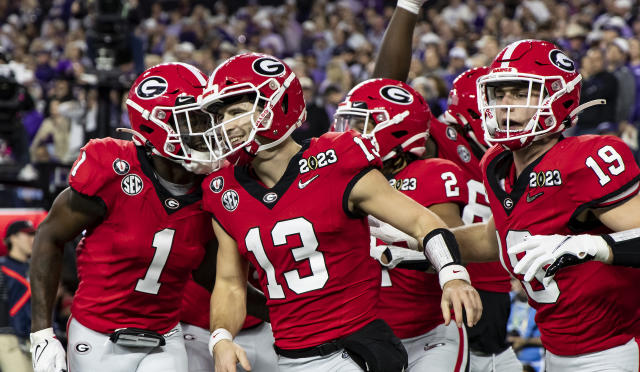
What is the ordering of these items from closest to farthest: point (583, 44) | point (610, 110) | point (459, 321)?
point (459, 321) → point (610, 110) → point (583, 44)

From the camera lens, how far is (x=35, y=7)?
18594mm

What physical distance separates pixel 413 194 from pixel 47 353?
181 centimetres

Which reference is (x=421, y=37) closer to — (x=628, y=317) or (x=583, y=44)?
(x=583, y=44)

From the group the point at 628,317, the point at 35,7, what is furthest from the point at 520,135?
the point at 35,7

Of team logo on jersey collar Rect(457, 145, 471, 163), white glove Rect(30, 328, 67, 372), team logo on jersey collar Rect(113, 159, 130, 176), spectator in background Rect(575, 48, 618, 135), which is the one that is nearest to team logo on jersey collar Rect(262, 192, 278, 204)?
team logo on jersey collar Rect(113, 159, 130, 176)

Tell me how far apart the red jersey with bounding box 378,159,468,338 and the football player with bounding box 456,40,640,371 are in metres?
0.44

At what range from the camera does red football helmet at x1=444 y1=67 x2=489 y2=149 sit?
4.93 metres

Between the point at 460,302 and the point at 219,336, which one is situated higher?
the point at 460,302

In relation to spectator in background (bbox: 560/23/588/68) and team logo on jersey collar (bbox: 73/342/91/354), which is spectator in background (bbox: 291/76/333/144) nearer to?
spectator in background (bbox: 560/23/588/68)

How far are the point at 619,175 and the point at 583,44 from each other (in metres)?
8.60

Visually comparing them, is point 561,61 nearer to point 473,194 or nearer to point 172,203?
point 473,194

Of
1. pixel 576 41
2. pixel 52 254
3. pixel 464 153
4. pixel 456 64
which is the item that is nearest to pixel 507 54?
pixel 464 153

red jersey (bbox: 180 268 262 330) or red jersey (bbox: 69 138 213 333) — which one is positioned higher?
red jersey (bbox: 69 138 213 333)

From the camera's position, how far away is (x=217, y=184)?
143 inches
